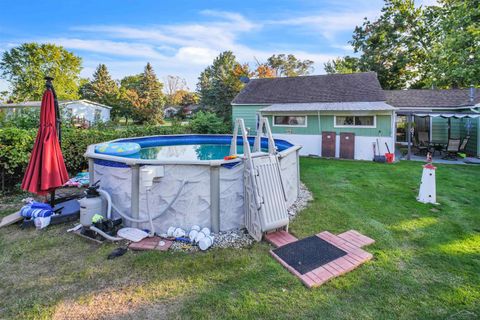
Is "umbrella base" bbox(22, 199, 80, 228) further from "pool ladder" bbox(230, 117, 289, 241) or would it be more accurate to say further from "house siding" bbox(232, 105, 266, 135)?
"house siding" bbox(232, 105, 266, 135)

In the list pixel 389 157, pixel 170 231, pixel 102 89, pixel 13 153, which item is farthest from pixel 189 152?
pixel 102 89

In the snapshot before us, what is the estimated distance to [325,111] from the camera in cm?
1358

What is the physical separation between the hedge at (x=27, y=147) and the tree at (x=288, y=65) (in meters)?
41.1

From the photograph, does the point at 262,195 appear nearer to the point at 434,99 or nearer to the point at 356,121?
the point at 356,121

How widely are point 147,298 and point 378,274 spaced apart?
10.2ft

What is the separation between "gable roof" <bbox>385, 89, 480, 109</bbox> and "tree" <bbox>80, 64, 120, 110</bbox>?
3775 cm

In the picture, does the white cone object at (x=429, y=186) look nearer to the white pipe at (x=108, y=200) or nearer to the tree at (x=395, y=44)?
the white pipe at (x=108, y=200)

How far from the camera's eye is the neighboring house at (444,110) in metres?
13.5

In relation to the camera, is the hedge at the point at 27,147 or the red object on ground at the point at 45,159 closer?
the red object on ground at the point at 45,159

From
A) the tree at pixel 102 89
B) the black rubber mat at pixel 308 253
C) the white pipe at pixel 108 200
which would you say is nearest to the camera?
the black rubber mat at pixel 308 253

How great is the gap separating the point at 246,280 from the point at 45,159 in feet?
14.9

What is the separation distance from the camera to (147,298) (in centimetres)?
307

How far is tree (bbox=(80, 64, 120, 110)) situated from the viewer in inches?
1623

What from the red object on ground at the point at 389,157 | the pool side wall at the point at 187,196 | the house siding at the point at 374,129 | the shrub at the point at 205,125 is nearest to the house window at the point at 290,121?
the house siding at the point at 374,129
